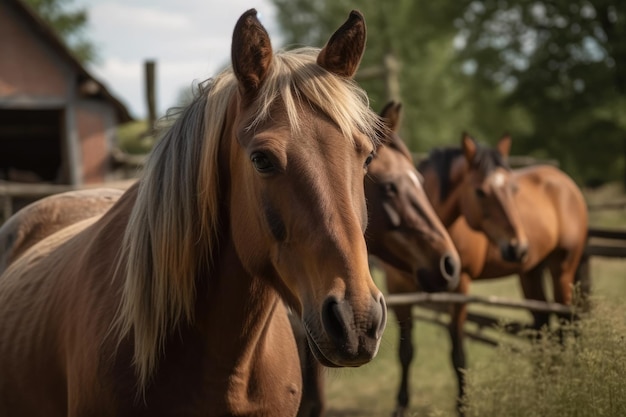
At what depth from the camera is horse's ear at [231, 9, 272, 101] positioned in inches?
77.5

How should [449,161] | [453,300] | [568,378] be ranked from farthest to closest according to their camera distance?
[449,161], [453,300], [568,378]

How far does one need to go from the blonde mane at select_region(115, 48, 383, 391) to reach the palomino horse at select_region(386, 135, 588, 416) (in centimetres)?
335

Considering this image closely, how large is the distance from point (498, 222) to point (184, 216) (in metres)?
4.16

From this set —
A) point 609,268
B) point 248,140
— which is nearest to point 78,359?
point 248,140

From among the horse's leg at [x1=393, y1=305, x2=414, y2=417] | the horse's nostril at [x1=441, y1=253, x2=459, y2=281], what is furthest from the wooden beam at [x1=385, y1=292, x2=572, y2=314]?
the horse's nostril at [x1=441, y1=253, x2=459, y2=281]

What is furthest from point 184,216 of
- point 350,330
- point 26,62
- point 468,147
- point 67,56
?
point 26,62

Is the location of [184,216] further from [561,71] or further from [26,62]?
[561,71]

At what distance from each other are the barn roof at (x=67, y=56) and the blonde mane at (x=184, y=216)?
1077cm

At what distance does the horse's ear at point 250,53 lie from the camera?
1.97 metres

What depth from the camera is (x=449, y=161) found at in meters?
6.28

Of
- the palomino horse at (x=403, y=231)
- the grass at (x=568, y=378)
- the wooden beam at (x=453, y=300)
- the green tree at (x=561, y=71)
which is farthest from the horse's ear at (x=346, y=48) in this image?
the green tree at (x=561, y=71)

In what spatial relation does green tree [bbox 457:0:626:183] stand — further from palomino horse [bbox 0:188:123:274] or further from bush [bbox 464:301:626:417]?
palomino horse [bbox 0:188:123:274]

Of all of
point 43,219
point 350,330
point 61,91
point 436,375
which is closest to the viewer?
point 350,330

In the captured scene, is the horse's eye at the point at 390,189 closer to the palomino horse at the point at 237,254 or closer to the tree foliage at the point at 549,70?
the palomino horse at the point at 237,254
